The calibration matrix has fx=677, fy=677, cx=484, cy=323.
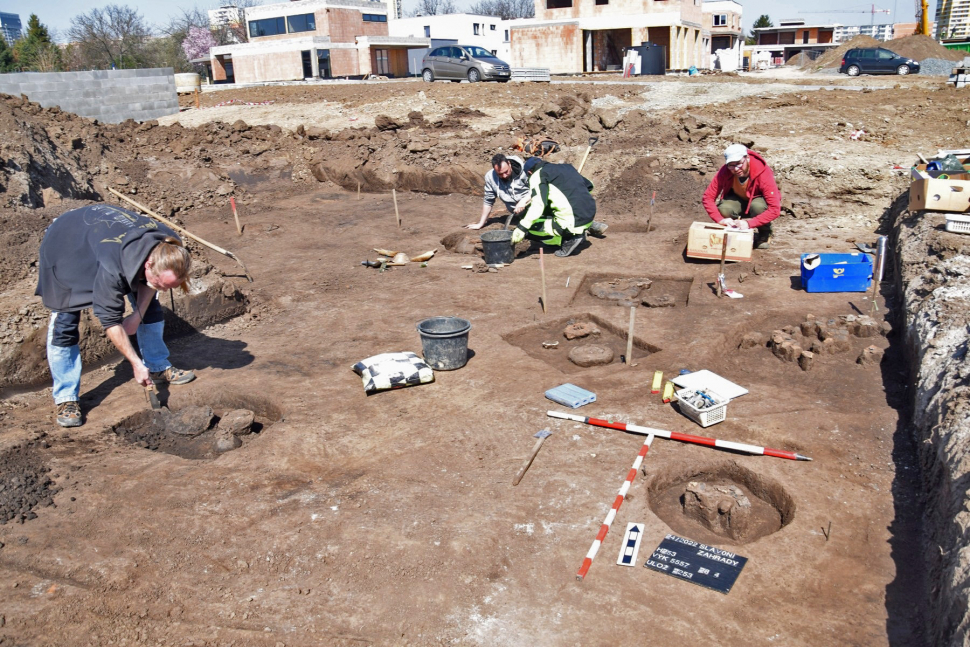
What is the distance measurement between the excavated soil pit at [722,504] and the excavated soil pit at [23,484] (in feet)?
11.8

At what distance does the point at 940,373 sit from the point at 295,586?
4089 millimetres

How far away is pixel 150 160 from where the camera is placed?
1485cm

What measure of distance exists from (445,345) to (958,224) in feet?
17.1

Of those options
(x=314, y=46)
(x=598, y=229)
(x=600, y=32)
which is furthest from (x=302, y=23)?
(x=598, y=229)

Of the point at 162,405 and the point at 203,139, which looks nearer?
the point at 162,405

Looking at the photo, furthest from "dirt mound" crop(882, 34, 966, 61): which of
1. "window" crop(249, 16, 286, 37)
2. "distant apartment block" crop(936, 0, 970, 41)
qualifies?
"window" crop(249, 16, 286, 37)

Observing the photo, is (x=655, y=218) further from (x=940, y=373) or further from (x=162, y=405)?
(x=162, y=405)

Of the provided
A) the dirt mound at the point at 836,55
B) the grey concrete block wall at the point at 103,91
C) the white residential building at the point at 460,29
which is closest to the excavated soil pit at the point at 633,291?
the grey concrete block wall at the point at 103,91

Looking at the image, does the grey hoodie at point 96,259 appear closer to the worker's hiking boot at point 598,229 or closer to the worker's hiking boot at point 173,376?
the worker's hiking boot at point 173,376

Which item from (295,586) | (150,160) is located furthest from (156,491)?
(150,160)

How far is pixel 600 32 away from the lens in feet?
113

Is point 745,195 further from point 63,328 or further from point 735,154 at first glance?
point 63,328

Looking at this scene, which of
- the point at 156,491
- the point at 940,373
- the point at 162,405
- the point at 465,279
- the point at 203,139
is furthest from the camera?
the point at 203,139

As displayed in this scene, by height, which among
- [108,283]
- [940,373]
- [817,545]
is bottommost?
[817,545]
